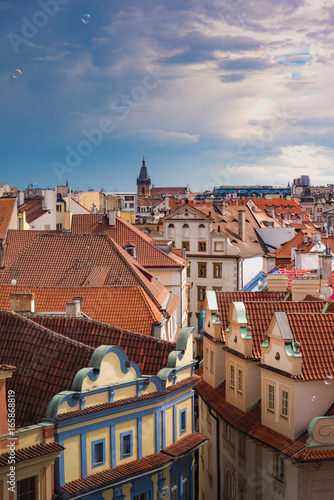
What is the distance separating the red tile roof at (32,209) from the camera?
58.6 metres

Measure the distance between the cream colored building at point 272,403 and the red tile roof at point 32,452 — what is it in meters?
6.71

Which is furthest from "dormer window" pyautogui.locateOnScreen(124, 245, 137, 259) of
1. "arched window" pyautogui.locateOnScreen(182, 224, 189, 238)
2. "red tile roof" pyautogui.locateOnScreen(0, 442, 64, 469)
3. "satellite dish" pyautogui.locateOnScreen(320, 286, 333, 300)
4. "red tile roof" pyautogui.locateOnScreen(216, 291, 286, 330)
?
"red tile roof" pyautogui.locateOnScreen(0, 442, 64, 469)

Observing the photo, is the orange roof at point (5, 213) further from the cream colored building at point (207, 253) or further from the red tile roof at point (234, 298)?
the red tile roof at point (234, 298)

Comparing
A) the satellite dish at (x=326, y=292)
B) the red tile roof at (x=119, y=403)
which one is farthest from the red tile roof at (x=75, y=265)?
the red tile roof at (x=119, y=403)

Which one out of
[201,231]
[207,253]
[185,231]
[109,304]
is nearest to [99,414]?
[109,304]

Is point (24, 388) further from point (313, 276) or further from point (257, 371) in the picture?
point (313, 276)

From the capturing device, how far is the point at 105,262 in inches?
1414

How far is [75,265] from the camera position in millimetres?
36000

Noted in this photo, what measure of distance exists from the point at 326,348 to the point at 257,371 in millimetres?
3146

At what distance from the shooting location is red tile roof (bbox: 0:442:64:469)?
14481 mm

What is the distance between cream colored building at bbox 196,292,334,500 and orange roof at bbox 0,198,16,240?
75.9ft

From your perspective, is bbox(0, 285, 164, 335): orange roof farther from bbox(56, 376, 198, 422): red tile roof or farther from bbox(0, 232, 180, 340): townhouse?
bbox(56, 376, 198, 422): red tile roof

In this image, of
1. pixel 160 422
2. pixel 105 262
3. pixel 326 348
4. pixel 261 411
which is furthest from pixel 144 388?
pixel 105 262

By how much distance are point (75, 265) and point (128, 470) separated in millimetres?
19642
